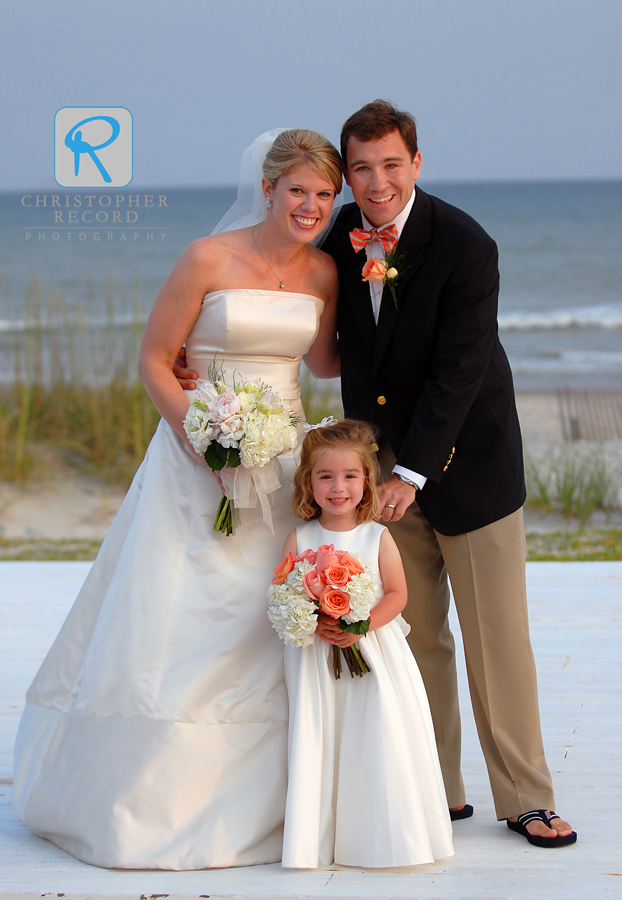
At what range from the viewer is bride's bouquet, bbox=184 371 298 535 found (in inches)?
87.8

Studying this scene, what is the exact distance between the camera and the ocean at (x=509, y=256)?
14.2m

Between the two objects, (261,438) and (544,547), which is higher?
(261,438)

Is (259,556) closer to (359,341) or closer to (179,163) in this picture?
(359,341)

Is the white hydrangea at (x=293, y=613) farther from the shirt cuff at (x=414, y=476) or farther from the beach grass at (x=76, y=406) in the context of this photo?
the beach grass at (x=76, y=406)

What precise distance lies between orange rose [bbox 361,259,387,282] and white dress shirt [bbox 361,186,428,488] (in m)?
0.09

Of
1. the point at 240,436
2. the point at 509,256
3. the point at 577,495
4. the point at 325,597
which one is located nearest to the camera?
the point at 325,597

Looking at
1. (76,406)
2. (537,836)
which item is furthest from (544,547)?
(537,836)

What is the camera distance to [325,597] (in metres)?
2.12

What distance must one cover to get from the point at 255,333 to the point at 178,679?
946 millimetres

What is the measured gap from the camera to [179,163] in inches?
622

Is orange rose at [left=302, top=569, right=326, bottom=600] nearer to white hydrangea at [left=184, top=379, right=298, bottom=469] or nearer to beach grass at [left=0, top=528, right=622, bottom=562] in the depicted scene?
white hydrangea at [left=184, top=379, right=298, bottom=469]

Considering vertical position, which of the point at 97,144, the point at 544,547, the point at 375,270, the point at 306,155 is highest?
the point at 97,144

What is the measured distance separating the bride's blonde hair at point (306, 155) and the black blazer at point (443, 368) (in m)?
0.23

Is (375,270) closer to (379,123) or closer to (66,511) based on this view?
(379,123)
